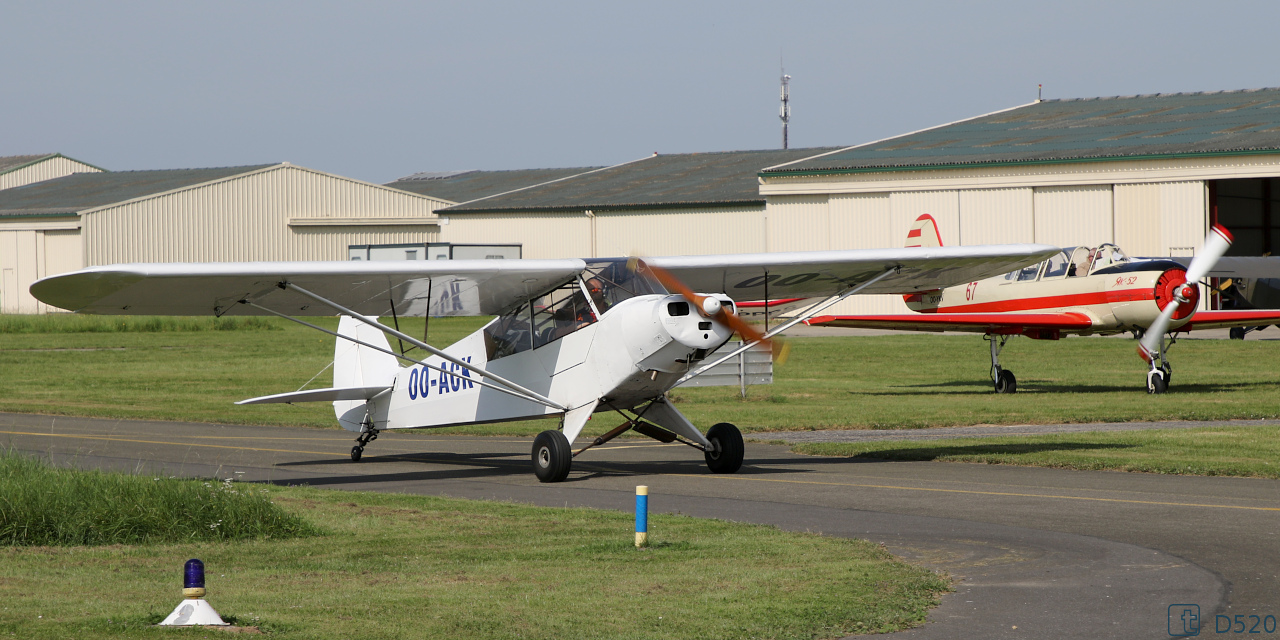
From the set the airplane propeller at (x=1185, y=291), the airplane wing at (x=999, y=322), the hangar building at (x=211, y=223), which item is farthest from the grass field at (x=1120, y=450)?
the hangar building at (x=211, y=223)

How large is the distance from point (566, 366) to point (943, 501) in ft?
14.5

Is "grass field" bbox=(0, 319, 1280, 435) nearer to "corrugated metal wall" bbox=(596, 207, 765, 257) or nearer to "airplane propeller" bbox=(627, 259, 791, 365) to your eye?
"airplane propeller" bbox=(627, 259, 791, 365)

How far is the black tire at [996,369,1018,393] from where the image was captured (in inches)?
1058

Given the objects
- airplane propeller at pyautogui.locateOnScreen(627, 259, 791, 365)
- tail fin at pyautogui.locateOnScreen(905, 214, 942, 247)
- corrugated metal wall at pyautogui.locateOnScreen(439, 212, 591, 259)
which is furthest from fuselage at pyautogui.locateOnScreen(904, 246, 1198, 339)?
corrugated metal wall at pyautogui.locateOnScreen(439, 212, 591, 259)

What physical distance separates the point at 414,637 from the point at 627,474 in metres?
8.58

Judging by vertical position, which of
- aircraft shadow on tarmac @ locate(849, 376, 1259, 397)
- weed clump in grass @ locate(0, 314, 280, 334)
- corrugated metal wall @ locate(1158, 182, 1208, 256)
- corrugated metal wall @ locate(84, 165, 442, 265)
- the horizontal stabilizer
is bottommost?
aircraft shadow on tarmac @ locate(849, 376, 1259, 397)

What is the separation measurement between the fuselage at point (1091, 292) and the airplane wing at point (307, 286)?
36.9ft

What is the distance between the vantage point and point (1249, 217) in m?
58.6

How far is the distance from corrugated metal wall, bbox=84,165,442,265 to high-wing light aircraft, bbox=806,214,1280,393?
41319 millimetres

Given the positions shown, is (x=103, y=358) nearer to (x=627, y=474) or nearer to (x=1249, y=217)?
(x=627, y=474)

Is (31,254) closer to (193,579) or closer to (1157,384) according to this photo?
(1157,384)

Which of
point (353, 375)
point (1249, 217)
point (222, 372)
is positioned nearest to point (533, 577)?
point (353, 375)

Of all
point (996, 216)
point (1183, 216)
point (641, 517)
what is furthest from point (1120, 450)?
point (996, 216)

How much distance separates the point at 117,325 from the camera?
53469 millimetres
